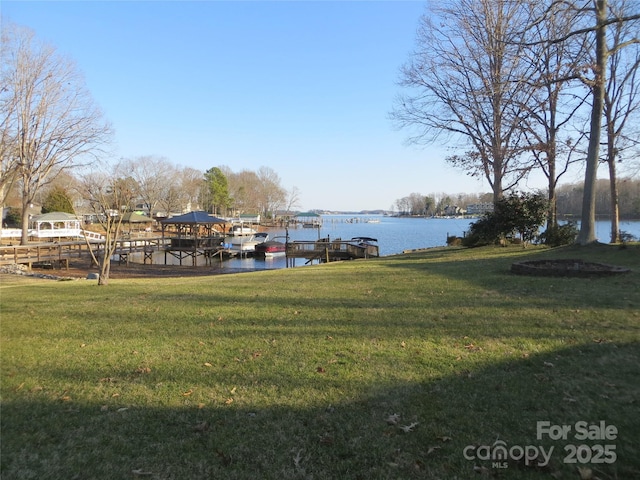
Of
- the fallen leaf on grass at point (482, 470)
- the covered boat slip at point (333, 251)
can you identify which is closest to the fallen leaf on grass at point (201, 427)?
the fallen leaf on grass at point (482, 470)

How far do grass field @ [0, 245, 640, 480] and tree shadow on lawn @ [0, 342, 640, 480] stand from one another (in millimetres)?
14

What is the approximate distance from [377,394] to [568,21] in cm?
1745

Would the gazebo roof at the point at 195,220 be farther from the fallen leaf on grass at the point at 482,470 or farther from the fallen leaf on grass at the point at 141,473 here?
the fallen leaf on grass at the point at 482,470

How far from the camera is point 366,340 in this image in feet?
16.6

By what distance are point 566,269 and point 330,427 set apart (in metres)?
8.61

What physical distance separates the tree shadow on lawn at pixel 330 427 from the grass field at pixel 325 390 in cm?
1

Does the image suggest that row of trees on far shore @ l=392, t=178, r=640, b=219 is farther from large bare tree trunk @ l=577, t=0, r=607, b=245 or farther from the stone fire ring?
the stone fire ring

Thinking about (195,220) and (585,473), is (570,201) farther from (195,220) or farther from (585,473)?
(585,473)

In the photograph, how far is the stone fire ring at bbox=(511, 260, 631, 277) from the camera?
29.5 feet

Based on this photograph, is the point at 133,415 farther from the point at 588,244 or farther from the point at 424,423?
the point at 588,244

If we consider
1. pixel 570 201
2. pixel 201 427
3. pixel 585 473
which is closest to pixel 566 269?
pixel 585 473

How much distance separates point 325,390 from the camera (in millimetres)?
3666

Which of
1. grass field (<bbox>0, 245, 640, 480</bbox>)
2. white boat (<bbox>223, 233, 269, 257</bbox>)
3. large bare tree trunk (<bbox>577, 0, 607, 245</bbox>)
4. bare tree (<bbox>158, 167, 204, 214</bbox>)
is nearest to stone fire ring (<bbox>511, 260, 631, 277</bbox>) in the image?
grass field (<bbox>0, 245, 640, 480</bbox>)

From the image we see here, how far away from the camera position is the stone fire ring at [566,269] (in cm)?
900
